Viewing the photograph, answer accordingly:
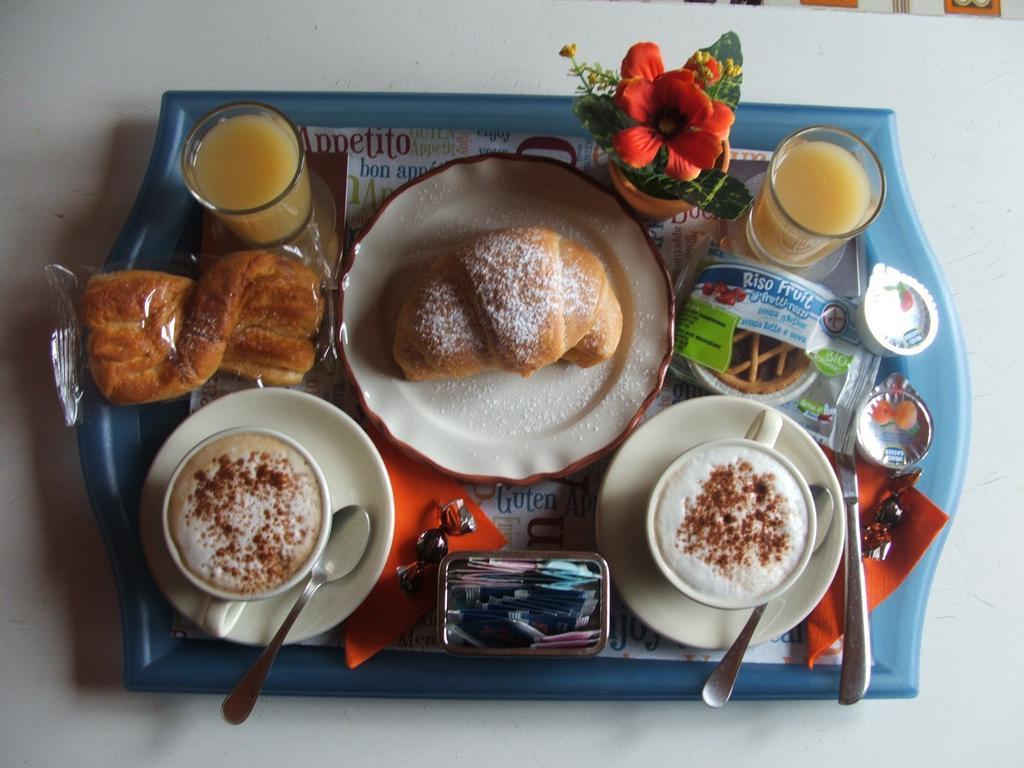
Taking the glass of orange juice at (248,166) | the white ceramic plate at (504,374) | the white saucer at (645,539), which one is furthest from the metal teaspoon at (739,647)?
the glass of orange juice at (248,166)

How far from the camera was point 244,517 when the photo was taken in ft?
3.04

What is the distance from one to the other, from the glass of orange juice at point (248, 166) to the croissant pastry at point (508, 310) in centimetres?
23

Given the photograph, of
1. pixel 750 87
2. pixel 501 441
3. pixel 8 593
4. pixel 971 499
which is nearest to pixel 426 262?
pixel 501 441

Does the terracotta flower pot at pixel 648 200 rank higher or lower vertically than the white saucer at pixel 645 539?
higher

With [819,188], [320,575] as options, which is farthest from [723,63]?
[320,575]

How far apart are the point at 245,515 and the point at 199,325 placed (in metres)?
0.30

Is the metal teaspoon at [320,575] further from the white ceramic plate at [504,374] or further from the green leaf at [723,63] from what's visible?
the green leaf at [723,63]

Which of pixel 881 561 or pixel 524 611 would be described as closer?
pixel 524 611

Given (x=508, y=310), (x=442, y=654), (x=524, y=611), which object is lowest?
(x=442, y=654)

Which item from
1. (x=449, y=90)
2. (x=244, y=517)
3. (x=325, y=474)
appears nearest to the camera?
(x=244, y=517)

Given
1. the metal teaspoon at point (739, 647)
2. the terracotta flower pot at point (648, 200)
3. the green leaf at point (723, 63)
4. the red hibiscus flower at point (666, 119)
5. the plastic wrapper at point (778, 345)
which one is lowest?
the metal teaspoon at point (739, 647)

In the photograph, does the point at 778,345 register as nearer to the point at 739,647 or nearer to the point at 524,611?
the point at 739,647

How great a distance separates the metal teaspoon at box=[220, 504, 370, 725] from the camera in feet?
3.17

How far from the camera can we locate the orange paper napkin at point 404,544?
103 cm
